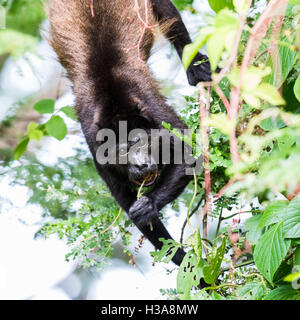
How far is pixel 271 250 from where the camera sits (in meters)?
2.06

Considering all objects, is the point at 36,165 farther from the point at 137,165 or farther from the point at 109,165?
the point at 137,165

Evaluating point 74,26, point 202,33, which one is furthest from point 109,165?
point 202,33

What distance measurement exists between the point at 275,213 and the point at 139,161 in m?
1.38

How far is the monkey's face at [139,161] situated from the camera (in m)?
3.30

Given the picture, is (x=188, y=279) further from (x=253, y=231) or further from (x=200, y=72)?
(x=200, y=72)

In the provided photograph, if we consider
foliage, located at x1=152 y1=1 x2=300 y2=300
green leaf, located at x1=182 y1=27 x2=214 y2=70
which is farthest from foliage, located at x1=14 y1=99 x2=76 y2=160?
green leaf, located at x1=182 y1=27 x2=214 y2=70

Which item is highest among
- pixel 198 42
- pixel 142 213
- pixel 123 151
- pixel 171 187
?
pixel 198 42

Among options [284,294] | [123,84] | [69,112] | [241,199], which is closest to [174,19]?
[123,84]

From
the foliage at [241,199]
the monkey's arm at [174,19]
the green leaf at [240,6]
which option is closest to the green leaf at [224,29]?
the foliage at [241,199]

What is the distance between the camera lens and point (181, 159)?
11.3ft

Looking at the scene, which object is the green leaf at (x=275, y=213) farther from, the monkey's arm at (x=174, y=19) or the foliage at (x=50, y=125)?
the monkey's arm at (x=174, y=19)

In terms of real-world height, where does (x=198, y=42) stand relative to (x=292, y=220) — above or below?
above

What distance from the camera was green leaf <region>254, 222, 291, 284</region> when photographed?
79.7 inches

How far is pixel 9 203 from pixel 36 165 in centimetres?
50
